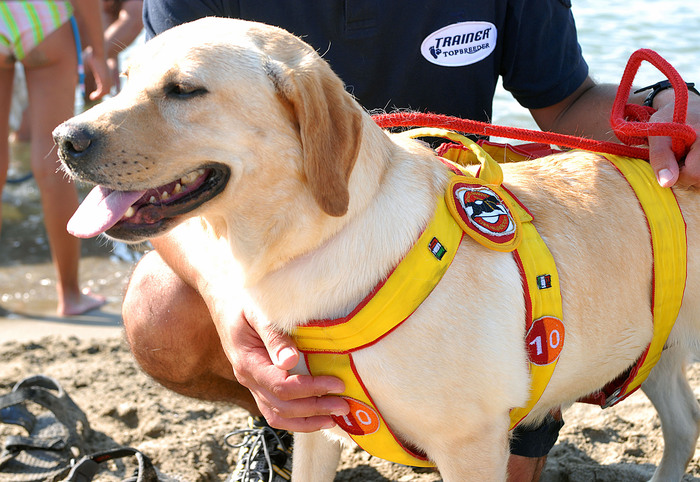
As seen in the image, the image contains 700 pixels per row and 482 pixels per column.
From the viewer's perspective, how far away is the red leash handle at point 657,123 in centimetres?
238

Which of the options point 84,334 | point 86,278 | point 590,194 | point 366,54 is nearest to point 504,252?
point 590,194

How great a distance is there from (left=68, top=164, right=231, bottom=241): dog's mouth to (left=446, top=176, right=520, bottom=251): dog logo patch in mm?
642

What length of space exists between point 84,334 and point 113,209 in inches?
108

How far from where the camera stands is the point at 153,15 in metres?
2.99

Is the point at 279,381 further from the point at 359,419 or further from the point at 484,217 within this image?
the point at 484,217

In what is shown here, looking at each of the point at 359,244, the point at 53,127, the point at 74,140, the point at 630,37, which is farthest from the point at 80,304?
the point at 630,37

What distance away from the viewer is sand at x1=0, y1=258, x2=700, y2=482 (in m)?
2.99

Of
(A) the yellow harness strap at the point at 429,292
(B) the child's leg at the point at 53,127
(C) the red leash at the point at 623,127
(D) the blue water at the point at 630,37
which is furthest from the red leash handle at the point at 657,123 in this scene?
(D) the blue water at the point at 630,37

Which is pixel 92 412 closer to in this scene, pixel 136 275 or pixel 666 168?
pixel 136 275

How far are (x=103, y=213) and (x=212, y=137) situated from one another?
0.35 metres

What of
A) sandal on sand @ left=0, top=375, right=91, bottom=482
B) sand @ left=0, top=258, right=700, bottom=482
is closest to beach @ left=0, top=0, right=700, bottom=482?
sand @ left=0, top=258, right=700, bottom=482

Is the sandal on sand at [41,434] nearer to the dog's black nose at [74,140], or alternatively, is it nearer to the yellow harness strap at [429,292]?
the yellow harness strap at [429,292]

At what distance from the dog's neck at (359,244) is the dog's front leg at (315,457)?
63 centimetres

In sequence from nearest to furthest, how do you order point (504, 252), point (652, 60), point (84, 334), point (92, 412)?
1. point (504, 252)
2. point (652, 60)
3. point (92, 412)
4. point (84, 334)
